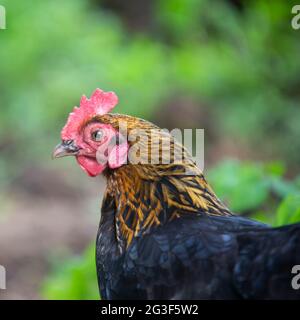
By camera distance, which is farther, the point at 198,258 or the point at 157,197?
the point at 157,197

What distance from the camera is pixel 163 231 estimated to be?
330 centimetres

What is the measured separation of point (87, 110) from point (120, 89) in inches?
191

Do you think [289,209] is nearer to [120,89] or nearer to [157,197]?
[157,197]

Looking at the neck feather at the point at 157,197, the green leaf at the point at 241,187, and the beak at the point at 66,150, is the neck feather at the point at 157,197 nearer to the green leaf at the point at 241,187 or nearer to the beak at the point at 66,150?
the beak at the point at 66,150

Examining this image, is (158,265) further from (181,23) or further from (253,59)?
(181,23)

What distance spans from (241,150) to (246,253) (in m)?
4.92

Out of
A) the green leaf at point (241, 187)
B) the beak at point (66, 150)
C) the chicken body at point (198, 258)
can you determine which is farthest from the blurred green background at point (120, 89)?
the chicken body at point (198, 258)

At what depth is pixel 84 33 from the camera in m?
9.10

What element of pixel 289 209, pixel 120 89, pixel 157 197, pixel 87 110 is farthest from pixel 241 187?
pixel 120 89

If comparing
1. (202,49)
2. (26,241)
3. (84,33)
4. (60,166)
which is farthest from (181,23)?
(26,241)

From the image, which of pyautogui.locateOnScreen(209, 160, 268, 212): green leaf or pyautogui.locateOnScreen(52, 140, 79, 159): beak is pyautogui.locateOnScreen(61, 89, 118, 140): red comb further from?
pyautogui.locateOnScreen(209, 160, 268, 212): green leaf

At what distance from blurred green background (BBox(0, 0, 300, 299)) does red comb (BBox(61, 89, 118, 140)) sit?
2347 millimetres

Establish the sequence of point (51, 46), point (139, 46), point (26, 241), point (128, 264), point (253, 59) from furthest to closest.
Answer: point (139, 46)
point (51, 46)
point (253, 59)
point (26, 241)
point (128, 264)

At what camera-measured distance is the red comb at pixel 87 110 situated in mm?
3566
